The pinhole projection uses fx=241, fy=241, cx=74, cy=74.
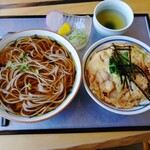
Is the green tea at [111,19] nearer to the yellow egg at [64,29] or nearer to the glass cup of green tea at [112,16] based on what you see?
the glass cup of green tea at [112,16]

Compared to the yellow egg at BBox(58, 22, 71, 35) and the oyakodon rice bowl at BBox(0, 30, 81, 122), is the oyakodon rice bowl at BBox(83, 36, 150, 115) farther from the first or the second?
the yellow egg at BBox(58, 22, 71, 35)

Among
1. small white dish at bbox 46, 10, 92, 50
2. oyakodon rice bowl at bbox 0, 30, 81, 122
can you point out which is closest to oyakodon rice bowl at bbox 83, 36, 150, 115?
oyakodon rice bowl at bbox 0, 30, 81, 122

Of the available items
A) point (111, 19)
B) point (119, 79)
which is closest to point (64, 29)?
point (111, 19)

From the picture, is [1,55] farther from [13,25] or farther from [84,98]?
[84,98]

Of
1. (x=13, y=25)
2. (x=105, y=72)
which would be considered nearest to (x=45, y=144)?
(x=105, y=72)

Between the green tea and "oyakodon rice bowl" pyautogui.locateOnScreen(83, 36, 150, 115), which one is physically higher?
the green tea

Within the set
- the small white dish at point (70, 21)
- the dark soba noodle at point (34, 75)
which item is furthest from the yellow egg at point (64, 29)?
the dark soba noodle at point (34, 75)
